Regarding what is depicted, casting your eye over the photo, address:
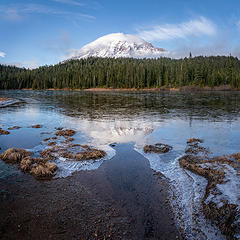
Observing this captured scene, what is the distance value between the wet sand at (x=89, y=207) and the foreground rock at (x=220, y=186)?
5.76 feet

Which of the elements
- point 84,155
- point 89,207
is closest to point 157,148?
point 84,155

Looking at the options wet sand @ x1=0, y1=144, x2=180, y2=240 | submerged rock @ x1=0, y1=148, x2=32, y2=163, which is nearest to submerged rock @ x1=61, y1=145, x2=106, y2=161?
wet sand @ x1=0, y1=144, x2=180, y2=240

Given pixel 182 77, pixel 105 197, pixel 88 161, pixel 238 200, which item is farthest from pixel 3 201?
pixel 182 77

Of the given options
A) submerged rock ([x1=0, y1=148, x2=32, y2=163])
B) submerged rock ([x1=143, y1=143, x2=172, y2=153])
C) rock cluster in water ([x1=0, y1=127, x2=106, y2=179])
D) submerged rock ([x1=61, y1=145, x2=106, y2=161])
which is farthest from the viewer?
submerged rock ([x1=143, y1=143, x2=172, y2=153])

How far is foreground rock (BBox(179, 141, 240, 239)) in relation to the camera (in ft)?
22.9

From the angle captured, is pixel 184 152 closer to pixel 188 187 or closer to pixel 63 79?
pixel 188 187

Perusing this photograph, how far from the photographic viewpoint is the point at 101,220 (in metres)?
7.11

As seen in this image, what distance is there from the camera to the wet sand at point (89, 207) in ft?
21.5

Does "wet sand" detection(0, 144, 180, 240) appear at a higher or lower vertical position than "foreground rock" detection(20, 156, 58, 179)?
lower

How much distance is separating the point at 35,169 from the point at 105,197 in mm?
4826

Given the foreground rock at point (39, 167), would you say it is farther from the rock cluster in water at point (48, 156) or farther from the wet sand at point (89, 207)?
the wet sand at point (89, 207)

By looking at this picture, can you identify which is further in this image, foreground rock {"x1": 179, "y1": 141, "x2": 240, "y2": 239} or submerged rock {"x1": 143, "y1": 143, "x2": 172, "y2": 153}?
submerged rock {"x1": 143, "y1": 143, "x2": 172, "y2": 153}

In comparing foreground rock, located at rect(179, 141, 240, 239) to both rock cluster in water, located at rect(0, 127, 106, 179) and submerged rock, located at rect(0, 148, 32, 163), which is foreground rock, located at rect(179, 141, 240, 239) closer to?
rock cluster in water, located at rect(0, 127, 106, 179)

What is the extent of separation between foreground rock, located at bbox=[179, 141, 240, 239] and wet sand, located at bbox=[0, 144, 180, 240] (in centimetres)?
175
